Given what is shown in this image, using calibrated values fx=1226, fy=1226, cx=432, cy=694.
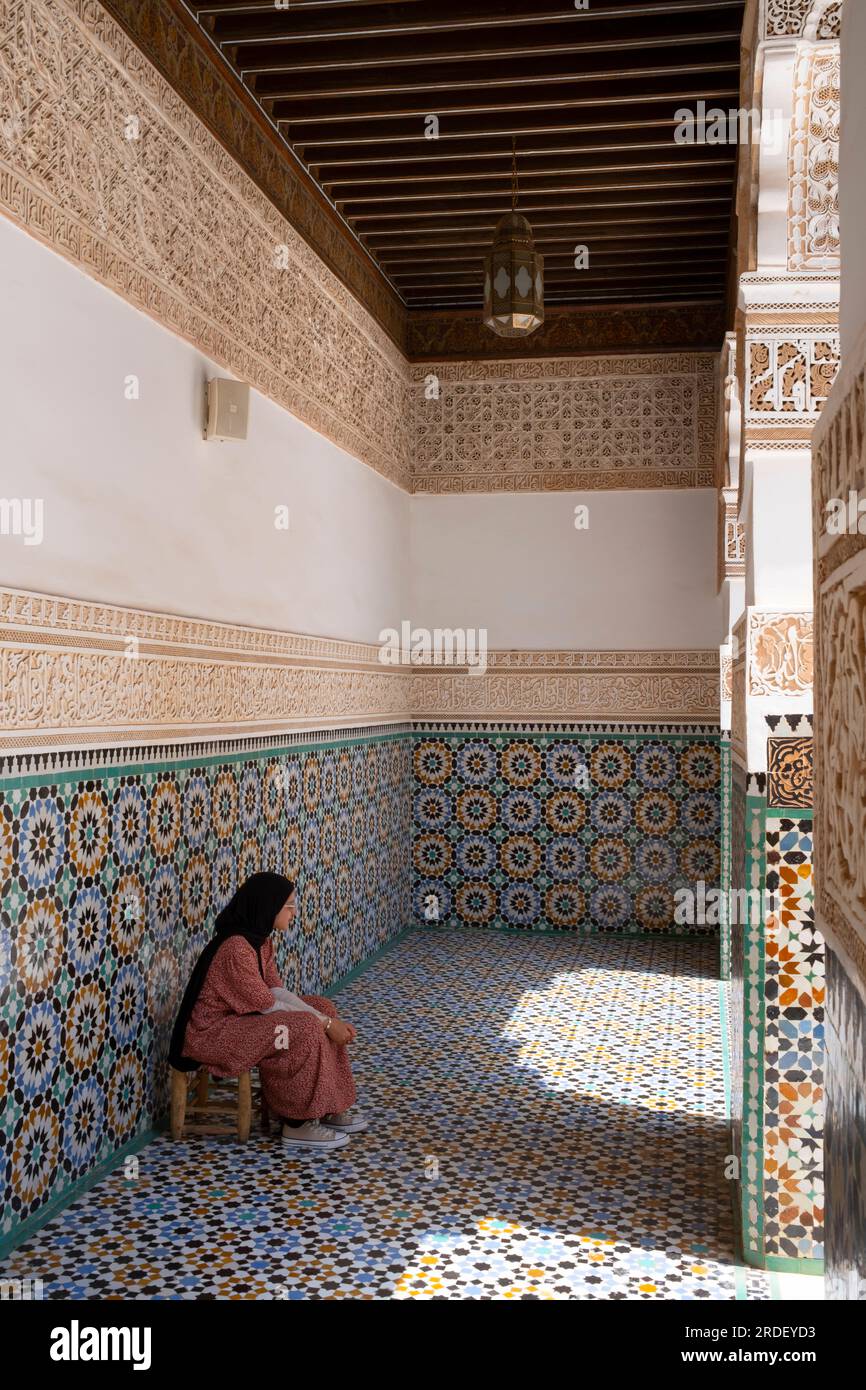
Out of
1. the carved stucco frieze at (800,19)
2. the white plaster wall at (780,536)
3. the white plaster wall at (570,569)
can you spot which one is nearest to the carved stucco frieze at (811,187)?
the carved stucco frieze at (800,19)

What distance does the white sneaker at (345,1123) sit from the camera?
2807 mm

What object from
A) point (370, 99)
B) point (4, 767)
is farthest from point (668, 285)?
point (4, 767)

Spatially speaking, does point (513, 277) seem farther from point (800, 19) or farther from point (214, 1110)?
point (214, 1110)

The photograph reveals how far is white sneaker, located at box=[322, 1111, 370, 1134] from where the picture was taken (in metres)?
2.81

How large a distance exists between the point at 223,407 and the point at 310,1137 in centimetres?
175

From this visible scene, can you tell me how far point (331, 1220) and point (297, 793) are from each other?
165 cm

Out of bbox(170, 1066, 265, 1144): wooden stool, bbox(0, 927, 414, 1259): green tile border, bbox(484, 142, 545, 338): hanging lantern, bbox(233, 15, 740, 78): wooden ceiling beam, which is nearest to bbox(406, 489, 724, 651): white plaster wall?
bbox(484, 142, 545, 338): hanging lantern

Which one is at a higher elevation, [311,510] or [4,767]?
[311,510]

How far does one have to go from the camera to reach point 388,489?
5023mm

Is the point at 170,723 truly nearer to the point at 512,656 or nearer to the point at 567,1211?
the point at 567,1211

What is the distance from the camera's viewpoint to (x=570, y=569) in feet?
17.4

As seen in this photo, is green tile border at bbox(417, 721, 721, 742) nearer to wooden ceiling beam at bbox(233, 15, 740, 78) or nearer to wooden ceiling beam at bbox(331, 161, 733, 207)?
wooden ceiling beam at bbox(331, 161, 733, 207)

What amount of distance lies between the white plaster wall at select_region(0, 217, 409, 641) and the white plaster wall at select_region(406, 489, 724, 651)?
1286 millimetres
